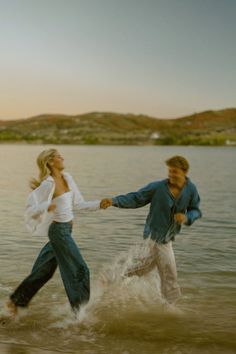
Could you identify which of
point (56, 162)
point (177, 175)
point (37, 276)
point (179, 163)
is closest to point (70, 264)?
point (37, 276)

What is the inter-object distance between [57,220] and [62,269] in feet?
2.15

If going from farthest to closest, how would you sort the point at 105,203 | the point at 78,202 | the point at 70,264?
the point at 105,203 < the point at 78,202 < the point at 70,264

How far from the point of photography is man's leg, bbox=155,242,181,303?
820cm

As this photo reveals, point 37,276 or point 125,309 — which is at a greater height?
point 37,276

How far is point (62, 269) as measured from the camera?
7.74m

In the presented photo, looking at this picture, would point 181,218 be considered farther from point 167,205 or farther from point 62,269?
point 62,269

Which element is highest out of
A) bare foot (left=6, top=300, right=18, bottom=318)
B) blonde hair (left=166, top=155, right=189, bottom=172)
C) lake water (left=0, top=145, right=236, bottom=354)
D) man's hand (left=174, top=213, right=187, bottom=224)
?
blonde hair (left=166, top=155, right=189, bottom=172)

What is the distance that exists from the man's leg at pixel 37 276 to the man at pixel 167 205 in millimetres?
946

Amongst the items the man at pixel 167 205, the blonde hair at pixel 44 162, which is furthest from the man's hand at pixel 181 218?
the blonde hair at pixel 44 162

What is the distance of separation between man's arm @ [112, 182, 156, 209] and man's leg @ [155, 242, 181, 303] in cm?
60

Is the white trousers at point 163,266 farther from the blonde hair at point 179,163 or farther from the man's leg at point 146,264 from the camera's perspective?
the blonde hair at point 179,163


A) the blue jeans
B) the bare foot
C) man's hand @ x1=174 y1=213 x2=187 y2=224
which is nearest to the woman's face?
the blue jeans

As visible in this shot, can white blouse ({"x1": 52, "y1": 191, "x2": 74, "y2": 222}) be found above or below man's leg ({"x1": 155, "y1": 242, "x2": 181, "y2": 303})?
above

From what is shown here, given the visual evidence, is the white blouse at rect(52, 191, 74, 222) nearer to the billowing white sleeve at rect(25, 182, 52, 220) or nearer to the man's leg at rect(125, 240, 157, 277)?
the billowing white sleeve at rect(25, 182, 52, 220)
